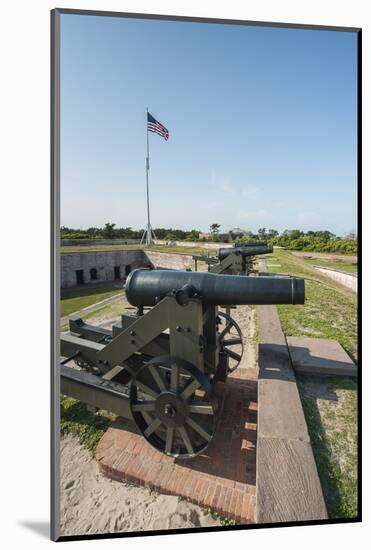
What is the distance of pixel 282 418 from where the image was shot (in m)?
2.60

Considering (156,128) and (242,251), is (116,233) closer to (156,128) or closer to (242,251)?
(156,128)

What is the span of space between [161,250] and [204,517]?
17.9 meters

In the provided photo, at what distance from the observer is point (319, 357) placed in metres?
4.12

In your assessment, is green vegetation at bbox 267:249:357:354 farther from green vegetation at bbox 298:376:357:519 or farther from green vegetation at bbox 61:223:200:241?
green vegetation at bbox 61:223:200:241

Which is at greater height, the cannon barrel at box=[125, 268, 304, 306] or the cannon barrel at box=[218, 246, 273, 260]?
the cannon barrel at box=[218, 246, 273, 260]

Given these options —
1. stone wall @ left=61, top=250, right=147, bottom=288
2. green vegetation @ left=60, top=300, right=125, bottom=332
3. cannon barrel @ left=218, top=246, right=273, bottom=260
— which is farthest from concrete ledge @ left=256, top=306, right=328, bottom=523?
stone wall @ left=61, top=250, right=147, bottom=288

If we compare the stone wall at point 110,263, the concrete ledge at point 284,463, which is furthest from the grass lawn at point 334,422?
the stone wall at point 110,263

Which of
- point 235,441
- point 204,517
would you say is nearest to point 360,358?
point 235,441

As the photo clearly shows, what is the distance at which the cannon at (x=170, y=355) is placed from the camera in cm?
239

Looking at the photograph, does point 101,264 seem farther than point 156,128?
Yes

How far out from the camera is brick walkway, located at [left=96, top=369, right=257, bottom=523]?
2.32 metres

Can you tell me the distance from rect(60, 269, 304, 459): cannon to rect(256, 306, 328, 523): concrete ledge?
457 millimetres

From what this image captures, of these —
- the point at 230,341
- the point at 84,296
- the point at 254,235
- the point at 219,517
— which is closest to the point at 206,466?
the point at 219,517

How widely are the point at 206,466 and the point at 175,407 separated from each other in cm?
62
